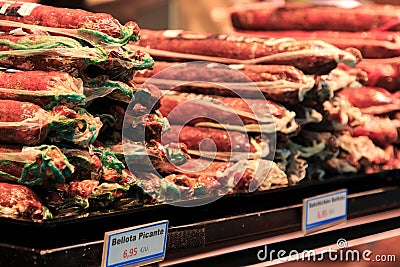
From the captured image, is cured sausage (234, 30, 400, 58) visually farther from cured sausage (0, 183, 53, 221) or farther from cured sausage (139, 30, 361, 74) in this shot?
cured sausage (0, 183, 53, 221)

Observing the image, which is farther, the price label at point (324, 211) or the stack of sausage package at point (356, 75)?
the stack of sausage package at point (356, 75)

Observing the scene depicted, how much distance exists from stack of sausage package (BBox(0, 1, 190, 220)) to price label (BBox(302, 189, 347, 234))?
1.57ft

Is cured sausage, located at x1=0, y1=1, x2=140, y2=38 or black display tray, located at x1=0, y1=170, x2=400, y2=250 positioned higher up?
cured sausage, located at x1=0, y1=1, x2=140, y2=38

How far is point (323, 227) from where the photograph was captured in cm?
216

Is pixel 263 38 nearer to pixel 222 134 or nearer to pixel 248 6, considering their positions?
pixel 222 134

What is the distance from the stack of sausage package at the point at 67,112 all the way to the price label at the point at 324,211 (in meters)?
0.48

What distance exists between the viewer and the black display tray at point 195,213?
148cm

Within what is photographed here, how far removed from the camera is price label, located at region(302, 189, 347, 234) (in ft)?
6.92

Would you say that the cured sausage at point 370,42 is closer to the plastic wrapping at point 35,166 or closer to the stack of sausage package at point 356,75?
the stack of sausage package at point 356,75

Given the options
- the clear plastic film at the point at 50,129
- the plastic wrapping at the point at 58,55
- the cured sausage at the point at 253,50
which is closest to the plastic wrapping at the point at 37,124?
the clear plastic film at the point at 50,129

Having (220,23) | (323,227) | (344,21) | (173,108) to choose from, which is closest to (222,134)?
(173,108)

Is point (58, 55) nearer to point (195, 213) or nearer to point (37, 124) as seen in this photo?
point (37, 124)

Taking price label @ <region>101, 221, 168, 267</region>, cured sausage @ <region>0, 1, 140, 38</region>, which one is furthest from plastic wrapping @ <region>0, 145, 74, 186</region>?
cured sausage @ <region>0, 1, 140, 38</region>

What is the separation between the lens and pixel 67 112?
1.54 metres
